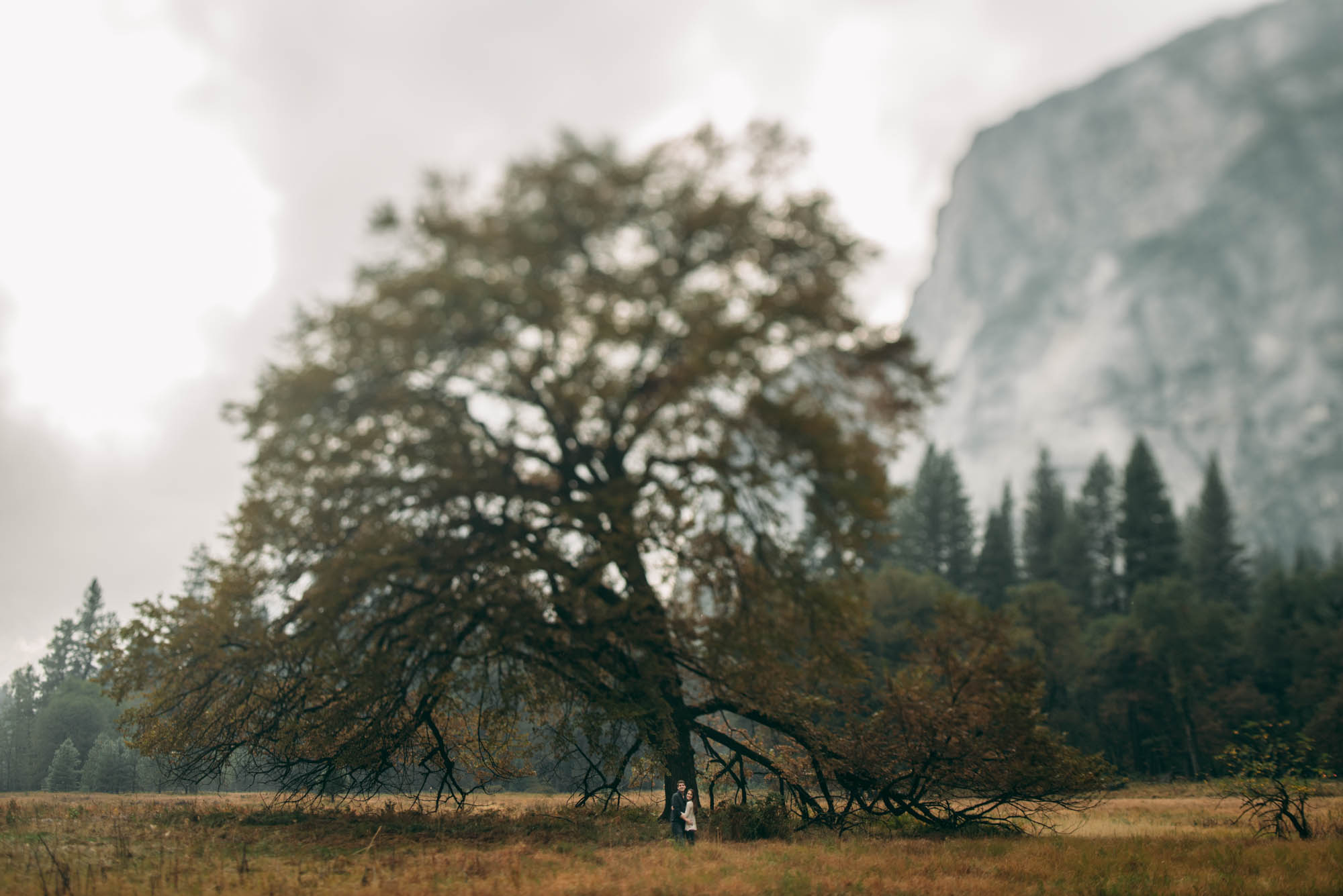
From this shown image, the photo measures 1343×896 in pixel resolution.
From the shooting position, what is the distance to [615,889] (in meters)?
10.9

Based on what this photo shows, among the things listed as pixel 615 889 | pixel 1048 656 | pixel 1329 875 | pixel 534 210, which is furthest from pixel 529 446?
pixel 1048 656

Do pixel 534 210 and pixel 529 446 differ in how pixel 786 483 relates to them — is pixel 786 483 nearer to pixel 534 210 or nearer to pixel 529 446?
pixel 529 446

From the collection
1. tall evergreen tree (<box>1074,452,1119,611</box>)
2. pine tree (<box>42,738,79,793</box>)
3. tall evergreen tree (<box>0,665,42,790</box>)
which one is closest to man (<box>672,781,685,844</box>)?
pine tree (<box>42,738,79,793</box>)

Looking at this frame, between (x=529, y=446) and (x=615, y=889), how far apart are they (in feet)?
26.0

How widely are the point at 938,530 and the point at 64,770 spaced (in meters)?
80.7

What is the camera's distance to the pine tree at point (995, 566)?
80.8 metres

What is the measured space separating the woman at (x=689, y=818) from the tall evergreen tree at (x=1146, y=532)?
77367 millimetres

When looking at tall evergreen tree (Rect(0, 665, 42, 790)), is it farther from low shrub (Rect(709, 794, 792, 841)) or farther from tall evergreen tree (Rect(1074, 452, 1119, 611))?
tall evergreen tree (Rect(1074, 452, 1119, 611))

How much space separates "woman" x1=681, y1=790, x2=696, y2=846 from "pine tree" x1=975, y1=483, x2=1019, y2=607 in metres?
68.8

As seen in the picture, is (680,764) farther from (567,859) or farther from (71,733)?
(71,733)

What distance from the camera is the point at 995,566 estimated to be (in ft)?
271

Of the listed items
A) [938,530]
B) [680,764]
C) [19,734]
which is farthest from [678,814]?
[19,734]

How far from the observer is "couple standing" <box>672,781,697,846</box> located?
1627 centimetres

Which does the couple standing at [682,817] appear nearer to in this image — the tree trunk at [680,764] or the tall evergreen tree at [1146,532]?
the tree trunk at [680,764]
